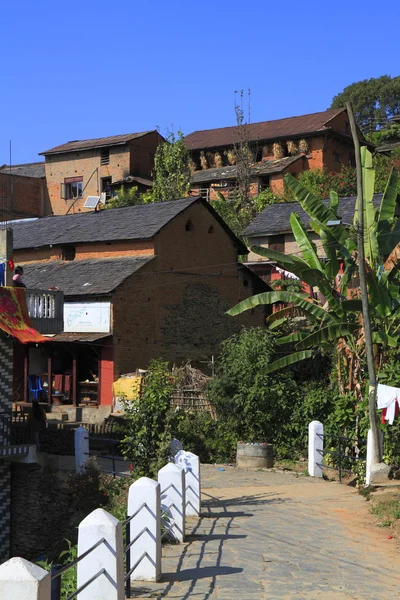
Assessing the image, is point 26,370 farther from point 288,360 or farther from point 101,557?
point 101,557

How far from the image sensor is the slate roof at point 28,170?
64562 mm

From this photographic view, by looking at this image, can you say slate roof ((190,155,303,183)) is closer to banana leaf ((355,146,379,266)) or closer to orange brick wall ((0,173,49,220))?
orange brick wall ((0,173,49,220))

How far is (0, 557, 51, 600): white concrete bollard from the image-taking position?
5.80 meters

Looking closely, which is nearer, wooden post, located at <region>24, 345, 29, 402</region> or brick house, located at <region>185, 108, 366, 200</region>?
wooden post, located at <region>24, 345, 29, 402</region>

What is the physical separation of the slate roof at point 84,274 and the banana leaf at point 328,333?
1164cm

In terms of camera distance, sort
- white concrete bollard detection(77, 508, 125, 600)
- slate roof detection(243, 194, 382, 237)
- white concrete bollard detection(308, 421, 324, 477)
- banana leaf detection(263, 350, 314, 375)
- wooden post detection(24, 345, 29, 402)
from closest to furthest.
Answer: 1. white concrete bollard detection(77, 508, 125, 600)
2. white concrete bollard detection(308, 421, 324, 477)
3. banana leaf detection(263, 350, 314, 375)
4. wooden post detection(24, 345, 29, 402)
5. slate roof detection(243, 194, 382, 237)

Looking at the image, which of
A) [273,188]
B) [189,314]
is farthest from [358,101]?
[189,314]

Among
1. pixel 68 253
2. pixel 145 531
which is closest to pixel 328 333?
pixel 145 531

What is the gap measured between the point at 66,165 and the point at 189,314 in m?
28.5

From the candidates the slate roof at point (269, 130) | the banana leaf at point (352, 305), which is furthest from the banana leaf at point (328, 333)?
the slate roof at point (269, 130)

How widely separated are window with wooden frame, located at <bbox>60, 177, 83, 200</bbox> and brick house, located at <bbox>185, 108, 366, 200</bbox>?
329 inches

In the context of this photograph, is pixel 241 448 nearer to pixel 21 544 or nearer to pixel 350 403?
pixel 350 403

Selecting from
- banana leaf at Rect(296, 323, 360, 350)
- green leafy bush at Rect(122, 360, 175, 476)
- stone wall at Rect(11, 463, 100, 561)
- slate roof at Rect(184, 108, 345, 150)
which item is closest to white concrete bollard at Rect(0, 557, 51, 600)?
green leafy bush at Rect(122, 360, 175, 476)

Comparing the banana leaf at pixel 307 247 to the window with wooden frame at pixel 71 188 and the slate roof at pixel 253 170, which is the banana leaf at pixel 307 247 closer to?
the slate roof at pixel 253 170
